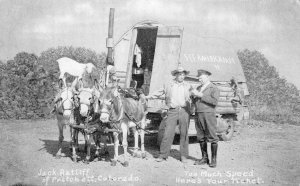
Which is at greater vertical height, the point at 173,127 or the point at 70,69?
the point at 70,69

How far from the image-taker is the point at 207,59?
12211mm

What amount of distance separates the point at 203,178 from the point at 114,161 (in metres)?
2.12

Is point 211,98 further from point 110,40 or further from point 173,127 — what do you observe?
point 110,40

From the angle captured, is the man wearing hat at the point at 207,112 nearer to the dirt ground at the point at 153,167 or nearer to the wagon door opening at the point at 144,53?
the dirt ground at the point at 153,167

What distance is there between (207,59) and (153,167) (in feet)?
17.1

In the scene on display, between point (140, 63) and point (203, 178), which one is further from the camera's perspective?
point (140, 63)

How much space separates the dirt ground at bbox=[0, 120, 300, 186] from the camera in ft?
23.0

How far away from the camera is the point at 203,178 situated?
722 centimetres

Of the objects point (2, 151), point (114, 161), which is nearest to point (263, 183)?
point (114, 161)

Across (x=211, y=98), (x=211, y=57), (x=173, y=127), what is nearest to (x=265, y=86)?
(x=211, y=57)

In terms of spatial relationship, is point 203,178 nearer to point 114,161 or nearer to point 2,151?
point 114,161

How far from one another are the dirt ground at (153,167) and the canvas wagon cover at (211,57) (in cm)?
251

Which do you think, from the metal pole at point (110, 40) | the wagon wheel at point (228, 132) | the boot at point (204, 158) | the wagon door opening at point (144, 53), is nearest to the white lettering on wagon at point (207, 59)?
the wagon door opening at point (144, 53)

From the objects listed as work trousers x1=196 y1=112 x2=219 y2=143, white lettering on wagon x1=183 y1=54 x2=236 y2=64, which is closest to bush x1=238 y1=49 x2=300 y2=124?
white lettering on wagon x1=183 y1=54 x2=236 y2=64
